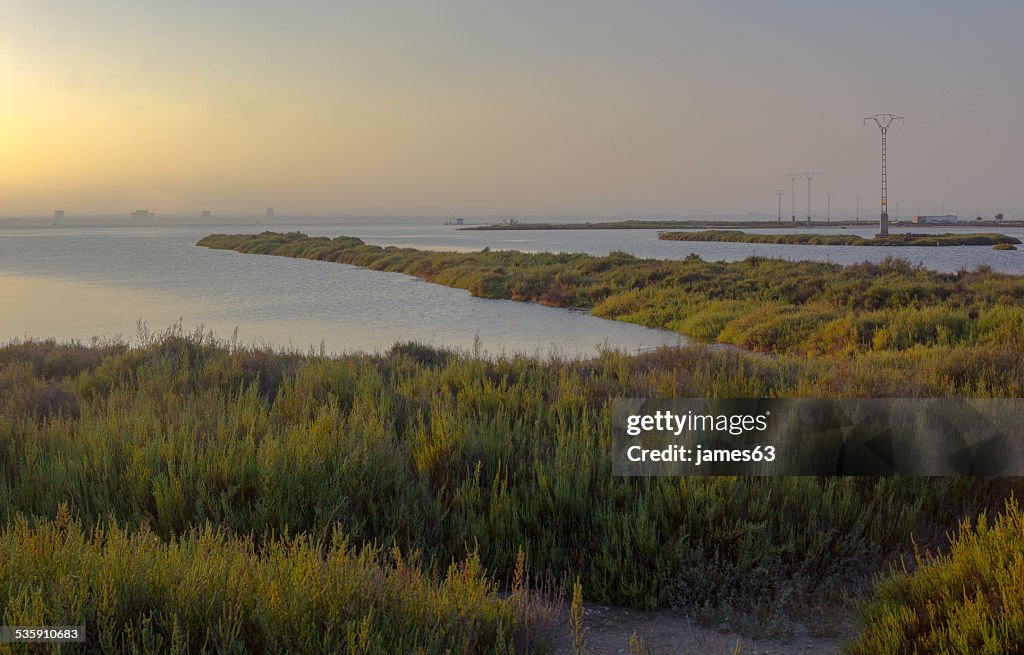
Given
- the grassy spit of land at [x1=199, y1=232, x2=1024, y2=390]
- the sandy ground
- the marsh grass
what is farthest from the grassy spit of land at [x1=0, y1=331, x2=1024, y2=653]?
the grassy spit of land at [x1=199, y1=232, x2=1024, y2=390]

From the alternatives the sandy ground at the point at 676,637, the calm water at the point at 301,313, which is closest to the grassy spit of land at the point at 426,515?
the sandy ground at the point at 676,637

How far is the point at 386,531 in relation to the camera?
18.9 ft

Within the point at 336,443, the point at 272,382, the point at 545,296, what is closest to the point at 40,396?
the point at 272,382

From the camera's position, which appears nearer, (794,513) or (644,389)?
(794,513)

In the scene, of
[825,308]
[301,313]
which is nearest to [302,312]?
[301,313]

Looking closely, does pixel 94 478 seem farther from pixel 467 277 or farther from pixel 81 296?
pixel 467 277

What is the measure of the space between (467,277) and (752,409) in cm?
3009

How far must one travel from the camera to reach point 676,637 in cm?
479
